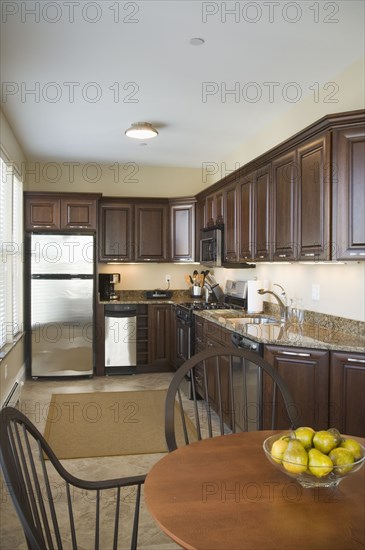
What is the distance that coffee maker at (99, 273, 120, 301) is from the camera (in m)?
6.43

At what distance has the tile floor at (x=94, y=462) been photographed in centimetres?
243

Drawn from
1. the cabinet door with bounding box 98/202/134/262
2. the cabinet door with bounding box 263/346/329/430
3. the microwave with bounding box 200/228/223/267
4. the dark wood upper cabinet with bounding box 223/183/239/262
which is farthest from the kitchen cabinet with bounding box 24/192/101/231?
the cabinet door with bounding box 263/346/329/430

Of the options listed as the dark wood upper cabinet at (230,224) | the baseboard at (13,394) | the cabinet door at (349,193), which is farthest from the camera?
the dark wood upper cabinet at (230,224)

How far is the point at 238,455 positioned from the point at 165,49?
266 centimetres

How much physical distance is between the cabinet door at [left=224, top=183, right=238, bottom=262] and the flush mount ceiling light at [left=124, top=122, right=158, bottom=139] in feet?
3.23

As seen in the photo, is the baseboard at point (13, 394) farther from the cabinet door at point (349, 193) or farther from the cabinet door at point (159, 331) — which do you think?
the cabinet door at point (349, 193)

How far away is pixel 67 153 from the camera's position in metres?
6.03

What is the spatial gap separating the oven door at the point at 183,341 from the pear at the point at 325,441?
3.85 m

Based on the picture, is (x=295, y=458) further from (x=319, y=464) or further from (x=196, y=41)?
(x=196, y=41)

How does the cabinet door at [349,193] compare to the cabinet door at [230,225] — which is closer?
the cabinet door at [349,193]

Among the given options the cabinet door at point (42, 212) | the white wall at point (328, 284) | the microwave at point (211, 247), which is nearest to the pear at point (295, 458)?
the white wall at point (328, 284)

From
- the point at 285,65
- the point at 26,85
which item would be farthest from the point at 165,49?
the point at 26,85

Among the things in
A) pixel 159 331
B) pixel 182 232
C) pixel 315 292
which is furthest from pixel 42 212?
pixel 315 292

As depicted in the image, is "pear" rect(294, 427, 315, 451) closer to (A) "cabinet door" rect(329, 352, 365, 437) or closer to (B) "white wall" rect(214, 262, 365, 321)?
(A) "cabinet door" rect(329, 352, 365, 437)
